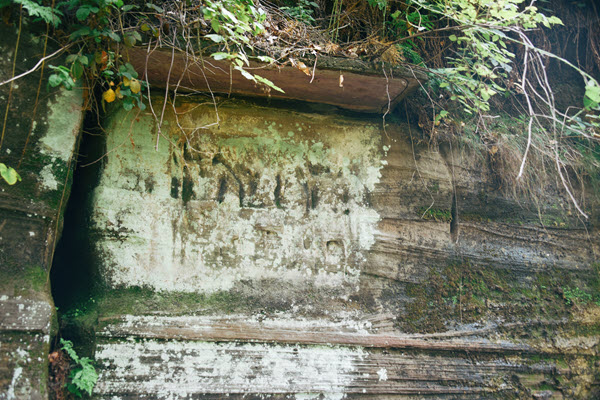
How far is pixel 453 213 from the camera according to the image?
3398 millimetres

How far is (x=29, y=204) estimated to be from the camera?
95.9 inches

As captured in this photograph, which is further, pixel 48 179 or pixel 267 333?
pixel 267 333

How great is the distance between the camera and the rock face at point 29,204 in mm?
2268

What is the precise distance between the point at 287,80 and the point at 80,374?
2081 mm

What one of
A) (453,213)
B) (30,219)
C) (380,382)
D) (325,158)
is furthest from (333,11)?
(380,382)

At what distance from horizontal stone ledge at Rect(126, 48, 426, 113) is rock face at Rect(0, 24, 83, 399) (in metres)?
0.52

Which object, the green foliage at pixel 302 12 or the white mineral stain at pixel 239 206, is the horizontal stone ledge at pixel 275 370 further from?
the green foliage at pixel 302 12

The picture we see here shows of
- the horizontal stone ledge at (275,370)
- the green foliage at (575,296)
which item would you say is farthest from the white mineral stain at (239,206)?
the green foliage at (575,296)

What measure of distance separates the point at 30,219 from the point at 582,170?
4.02 metres

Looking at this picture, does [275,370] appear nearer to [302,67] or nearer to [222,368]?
[222,368]

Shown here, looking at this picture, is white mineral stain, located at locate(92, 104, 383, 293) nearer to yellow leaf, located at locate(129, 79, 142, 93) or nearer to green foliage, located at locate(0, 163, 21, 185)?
yellow leaf, located at locate(129, 79, 142, 93)

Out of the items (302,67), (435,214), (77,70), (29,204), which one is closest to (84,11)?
(77,70)

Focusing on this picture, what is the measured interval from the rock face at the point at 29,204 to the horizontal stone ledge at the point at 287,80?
517mm

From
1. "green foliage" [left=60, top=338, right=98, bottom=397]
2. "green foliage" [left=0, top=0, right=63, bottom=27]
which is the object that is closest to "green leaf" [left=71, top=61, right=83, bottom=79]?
"green foliage" [left=0, top=0, right=63, bottom=27]
